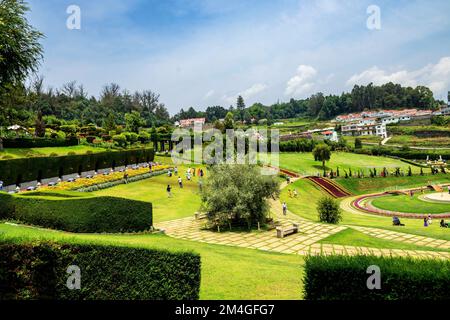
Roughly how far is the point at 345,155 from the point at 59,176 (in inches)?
2735

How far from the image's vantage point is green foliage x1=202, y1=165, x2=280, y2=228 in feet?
71.9

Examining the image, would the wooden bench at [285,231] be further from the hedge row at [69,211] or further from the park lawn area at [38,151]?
the park lawn area at [38,151]

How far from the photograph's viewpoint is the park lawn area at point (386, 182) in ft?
178

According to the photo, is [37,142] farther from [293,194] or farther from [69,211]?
[69,211]

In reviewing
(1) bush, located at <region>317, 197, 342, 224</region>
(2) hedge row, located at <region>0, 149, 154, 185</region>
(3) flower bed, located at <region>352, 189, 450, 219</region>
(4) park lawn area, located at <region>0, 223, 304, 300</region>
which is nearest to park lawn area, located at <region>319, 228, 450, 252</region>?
(1) bush, located at <region>317, 197, 342, 224</region>

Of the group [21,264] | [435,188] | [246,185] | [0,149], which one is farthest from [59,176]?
[435,188]

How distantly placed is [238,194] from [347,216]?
16.9m

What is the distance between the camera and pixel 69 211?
16766 millimetres

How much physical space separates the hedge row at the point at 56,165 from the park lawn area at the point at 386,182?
34090mm

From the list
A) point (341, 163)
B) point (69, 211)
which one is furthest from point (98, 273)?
point (341, 163)

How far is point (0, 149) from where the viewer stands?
136 feet

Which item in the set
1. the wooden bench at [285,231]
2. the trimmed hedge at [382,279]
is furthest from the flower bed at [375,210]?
the trimmed hedge at [382,279]
